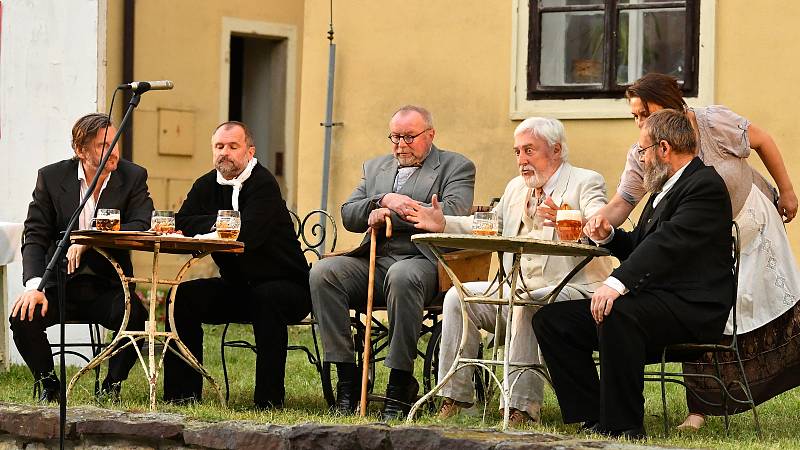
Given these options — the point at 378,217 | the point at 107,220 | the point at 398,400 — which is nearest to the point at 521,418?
the point at 398,400

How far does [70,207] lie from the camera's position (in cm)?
781

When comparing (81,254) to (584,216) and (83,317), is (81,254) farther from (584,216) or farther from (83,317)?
(584,216)

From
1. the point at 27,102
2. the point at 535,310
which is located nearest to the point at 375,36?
the point at 27,102

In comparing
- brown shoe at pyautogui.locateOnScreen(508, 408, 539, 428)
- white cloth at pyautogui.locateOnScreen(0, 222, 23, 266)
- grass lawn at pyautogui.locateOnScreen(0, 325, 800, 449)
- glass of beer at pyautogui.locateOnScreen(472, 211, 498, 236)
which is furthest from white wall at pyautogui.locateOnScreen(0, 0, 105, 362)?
brown shoe at pyautogui.locateOnScreen(508, 408, 539, 428)

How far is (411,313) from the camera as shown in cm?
711

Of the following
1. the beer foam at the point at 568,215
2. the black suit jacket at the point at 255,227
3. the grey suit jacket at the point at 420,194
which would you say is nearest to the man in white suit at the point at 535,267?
the beer foam at the point at 568,215

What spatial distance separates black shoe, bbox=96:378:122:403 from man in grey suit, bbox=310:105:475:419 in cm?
100

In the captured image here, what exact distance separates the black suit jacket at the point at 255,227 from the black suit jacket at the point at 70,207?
0.23 meters

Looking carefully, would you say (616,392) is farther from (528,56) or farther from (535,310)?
(528,56)

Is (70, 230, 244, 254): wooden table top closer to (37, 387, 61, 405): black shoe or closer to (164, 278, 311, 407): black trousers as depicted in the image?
(164, 278, 311, 407): black trousers

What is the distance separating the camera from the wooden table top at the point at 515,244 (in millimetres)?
6208

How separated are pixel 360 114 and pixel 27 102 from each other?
2.49 meters

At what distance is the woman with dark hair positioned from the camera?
22.6 ft

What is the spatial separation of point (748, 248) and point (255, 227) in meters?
2.22
